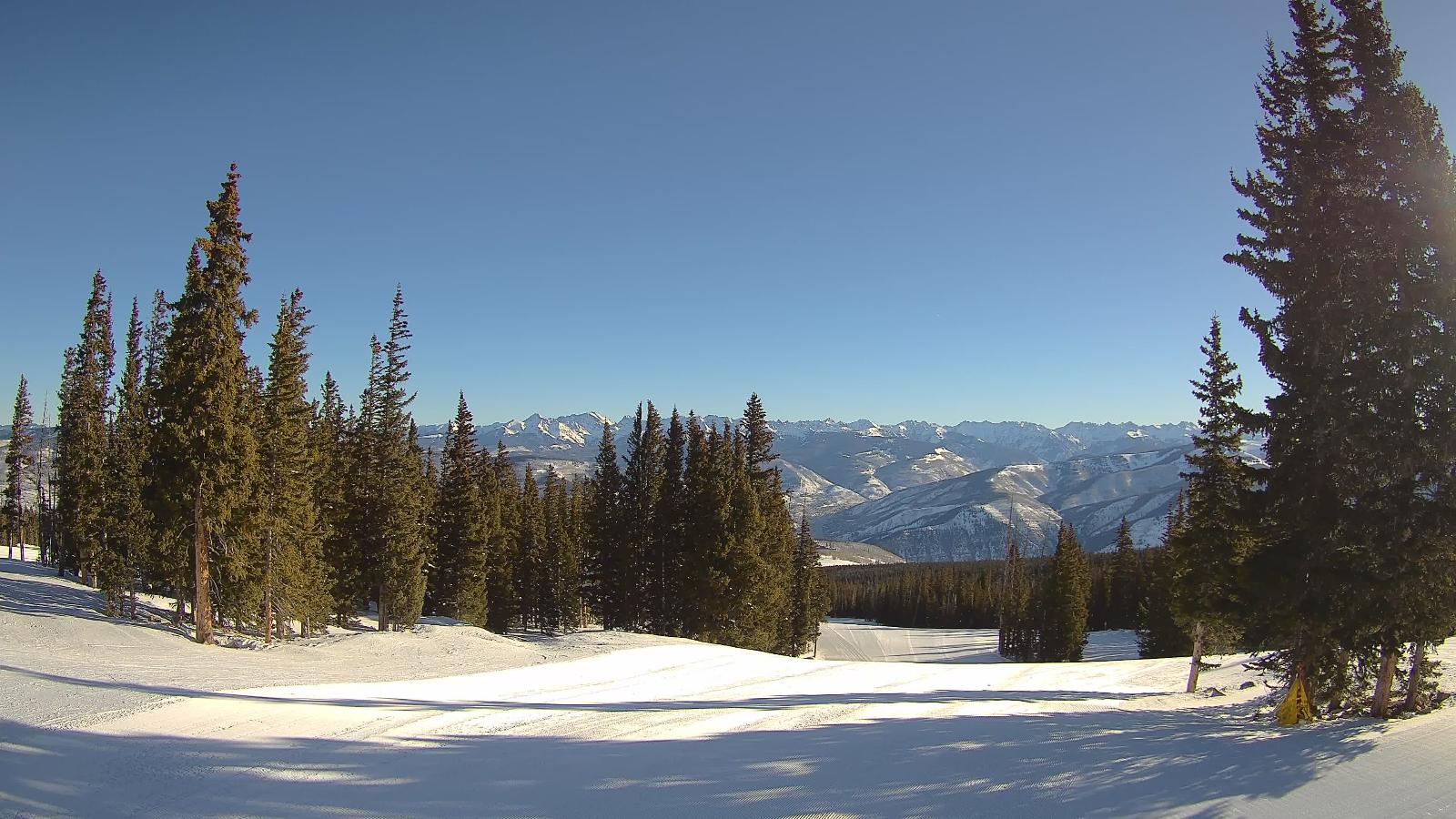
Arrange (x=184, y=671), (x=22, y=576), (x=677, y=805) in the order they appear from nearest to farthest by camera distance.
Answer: (x=677, y=805)
(x=184, y=671)
(x=22, y=576)

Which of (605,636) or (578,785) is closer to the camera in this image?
(578,785)

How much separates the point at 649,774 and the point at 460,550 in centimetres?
3747

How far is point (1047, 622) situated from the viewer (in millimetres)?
58500

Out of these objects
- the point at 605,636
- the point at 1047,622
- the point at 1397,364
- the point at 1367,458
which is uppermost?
the point at 1397,364

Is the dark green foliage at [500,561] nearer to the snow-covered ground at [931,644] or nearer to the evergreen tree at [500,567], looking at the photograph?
the evergreen tree at [500,567]

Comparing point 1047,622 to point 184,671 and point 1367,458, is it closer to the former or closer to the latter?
point 1367,458

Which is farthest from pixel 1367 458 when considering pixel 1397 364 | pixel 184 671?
pixel 184 671

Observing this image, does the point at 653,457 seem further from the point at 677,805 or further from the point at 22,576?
the point at 677,805

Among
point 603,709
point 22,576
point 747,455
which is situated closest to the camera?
point 603,709

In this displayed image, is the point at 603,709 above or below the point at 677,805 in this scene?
below

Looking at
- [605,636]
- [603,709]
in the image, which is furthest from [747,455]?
[603,709]

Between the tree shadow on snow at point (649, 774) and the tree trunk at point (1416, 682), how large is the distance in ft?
A: 10.5

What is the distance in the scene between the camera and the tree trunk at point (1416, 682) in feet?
43.3

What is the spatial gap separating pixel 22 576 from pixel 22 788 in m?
39.8
